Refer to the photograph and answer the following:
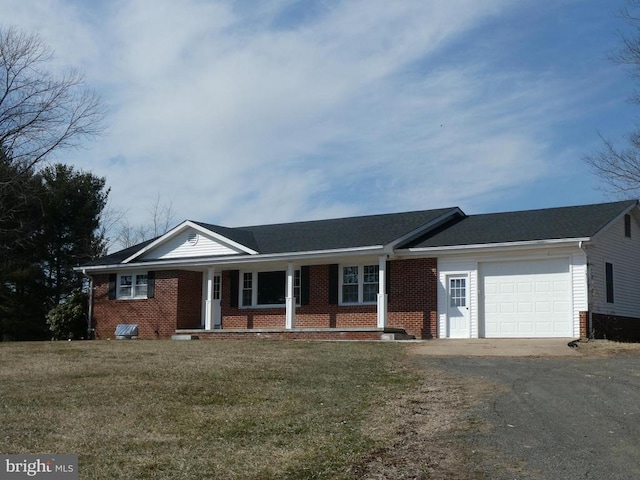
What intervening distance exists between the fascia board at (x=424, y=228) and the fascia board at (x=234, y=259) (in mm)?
474

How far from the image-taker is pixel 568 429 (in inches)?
356

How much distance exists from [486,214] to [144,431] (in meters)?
19.7

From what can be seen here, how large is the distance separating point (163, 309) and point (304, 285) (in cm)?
555

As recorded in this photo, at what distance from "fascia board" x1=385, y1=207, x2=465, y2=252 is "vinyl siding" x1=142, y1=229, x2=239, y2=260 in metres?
6.01

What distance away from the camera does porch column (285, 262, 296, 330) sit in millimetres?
25516

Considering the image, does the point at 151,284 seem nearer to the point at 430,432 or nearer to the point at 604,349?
the point at 604,349

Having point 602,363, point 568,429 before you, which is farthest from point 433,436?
point 602,363

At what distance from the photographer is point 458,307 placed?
77.7 ft

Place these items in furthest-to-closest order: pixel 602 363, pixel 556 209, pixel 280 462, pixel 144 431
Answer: pixel 556 209
pixel 602 363
pixel 144 431
pixel 280 462

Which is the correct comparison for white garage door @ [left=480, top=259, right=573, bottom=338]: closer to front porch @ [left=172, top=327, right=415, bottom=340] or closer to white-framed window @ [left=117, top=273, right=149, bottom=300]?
front porch @ [left=172, top=327, right=415, bottom=340]

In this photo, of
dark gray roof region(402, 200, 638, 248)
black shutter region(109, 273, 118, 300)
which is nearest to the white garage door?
dark gray roof region(402, 200, 638, 248)

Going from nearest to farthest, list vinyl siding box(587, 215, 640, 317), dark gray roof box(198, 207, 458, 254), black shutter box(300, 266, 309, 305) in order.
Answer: vinyl siding box(587, 215, 640, 317) → dark gray roof box(198, 207, 458, 254) → black shutter box(300, 266, 309, 305)

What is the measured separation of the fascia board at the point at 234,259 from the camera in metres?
24.3

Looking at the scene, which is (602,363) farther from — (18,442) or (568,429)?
(18,442)
